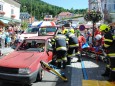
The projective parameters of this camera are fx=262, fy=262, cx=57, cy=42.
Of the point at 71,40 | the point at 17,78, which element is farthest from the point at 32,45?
the point at 71,40

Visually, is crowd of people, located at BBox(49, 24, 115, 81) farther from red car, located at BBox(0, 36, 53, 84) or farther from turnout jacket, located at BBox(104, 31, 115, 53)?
red car, located at BBox(0, 36, 53, 84)

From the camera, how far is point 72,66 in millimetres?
12570

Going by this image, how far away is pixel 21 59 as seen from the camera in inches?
352

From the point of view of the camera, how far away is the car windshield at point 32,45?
33.5 ft

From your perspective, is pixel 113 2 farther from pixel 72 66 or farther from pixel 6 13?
pixel 72 66

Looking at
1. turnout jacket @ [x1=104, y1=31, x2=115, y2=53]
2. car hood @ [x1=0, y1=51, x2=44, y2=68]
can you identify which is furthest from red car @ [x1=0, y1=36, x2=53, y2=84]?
turnout jacket @ [x1=104, y1=31, x2=115, y2=53]

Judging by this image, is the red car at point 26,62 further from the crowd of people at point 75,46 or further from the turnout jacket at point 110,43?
the turnout jacket at point 110,43

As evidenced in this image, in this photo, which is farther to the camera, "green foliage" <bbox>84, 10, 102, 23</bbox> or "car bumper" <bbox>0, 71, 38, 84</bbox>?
"green foliage" <bbox>84, 10, 102, 23</bbox>

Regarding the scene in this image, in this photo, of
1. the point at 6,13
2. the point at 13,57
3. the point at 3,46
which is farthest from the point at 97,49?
the point at 6,13

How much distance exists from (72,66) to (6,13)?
31360 millimetres

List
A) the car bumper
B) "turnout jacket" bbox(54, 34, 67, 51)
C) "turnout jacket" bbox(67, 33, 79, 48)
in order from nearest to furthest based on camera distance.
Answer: the car bumper < "turnout jacket" bbox(54, 34, 67, 51) < "turnout jacket" bbox(67, 33, 79, 48)

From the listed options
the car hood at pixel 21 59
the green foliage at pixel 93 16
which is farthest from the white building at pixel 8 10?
the car hood at pixel 21 59

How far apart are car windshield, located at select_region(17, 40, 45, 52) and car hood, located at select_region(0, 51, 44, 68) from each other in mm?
435

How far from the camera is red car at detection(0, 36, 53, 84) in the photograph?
318 inches
